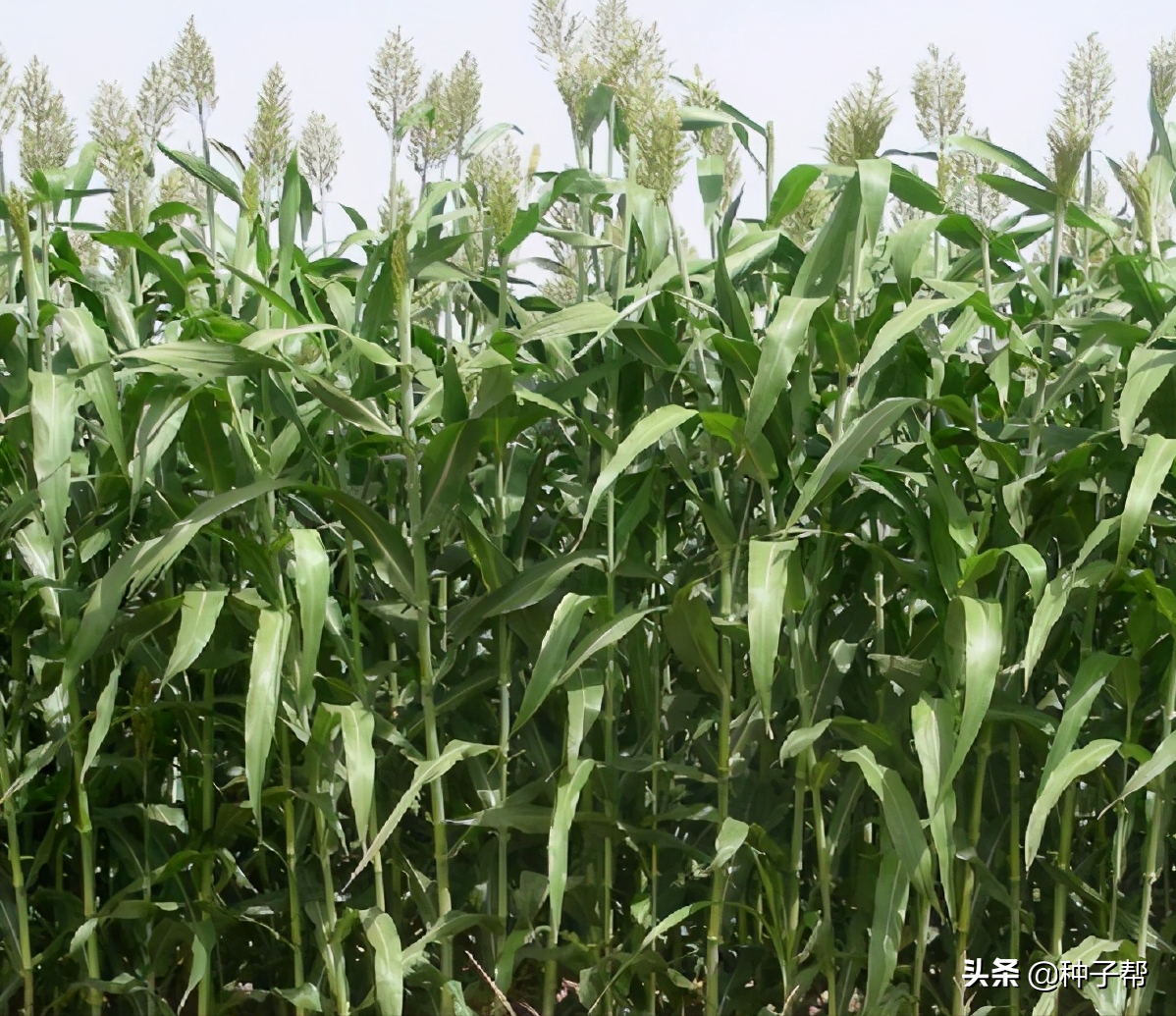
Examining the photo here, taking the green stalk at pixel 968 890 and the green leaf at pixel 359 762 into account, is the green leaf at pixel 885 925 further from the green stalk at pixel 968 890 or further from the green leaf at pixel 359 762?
the green leaf at pixel 359 762

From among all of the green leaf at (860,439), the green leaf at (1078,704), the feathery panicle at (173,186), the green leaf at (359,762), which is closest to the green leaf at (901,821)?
the green leaf at (1078,704)

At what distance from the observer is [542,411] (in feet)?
5.58

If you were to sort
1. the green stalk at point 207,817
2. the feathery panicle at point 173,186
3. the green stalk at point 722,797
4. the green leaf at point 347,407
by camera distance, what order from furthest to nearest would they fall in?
the feathery panicle at point 173,186 → the green stalk at point 207,817 → the green stalk at point 722,797 → the green leaf at point 347,407

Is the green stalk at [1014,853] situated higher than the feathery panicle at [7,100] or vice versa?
the feathery panicle at [7,100]

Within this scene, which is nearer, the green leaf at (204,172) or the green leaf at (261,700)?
the green leaf at (261,700)

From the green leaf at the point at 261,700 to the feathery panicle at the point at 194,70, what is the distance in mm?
948

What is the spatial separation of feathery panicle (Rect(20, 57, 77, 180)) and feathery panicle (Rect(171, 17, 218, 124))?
0.18 metres

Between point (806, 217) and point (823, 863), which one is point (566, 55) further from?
point (823, 863)

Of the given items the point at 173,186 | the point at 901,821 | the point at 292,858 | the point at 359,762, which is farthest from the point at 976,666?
the point at 173,186

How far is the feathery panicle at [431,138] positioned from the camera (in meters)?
2.10

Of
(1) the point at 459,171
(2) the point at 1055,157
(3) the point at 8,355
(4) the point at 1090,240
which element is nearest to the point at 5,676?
(3) the point at 8,355

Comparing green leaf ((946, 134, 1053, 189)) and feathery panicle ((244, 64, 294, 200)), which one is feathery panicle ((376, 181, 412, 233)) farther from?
green leaf ((946, 134, 1053, 189))

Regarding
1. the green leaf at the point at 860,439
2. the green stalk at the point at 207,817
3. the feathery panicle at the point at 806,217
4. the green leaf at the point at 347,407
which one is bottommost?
the green stalk at the point at 207,817

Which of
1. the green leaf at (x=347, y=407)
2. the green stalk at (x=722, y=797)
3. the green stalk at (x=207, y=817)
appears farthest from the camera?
the green stalk at (x=207, y=817)
